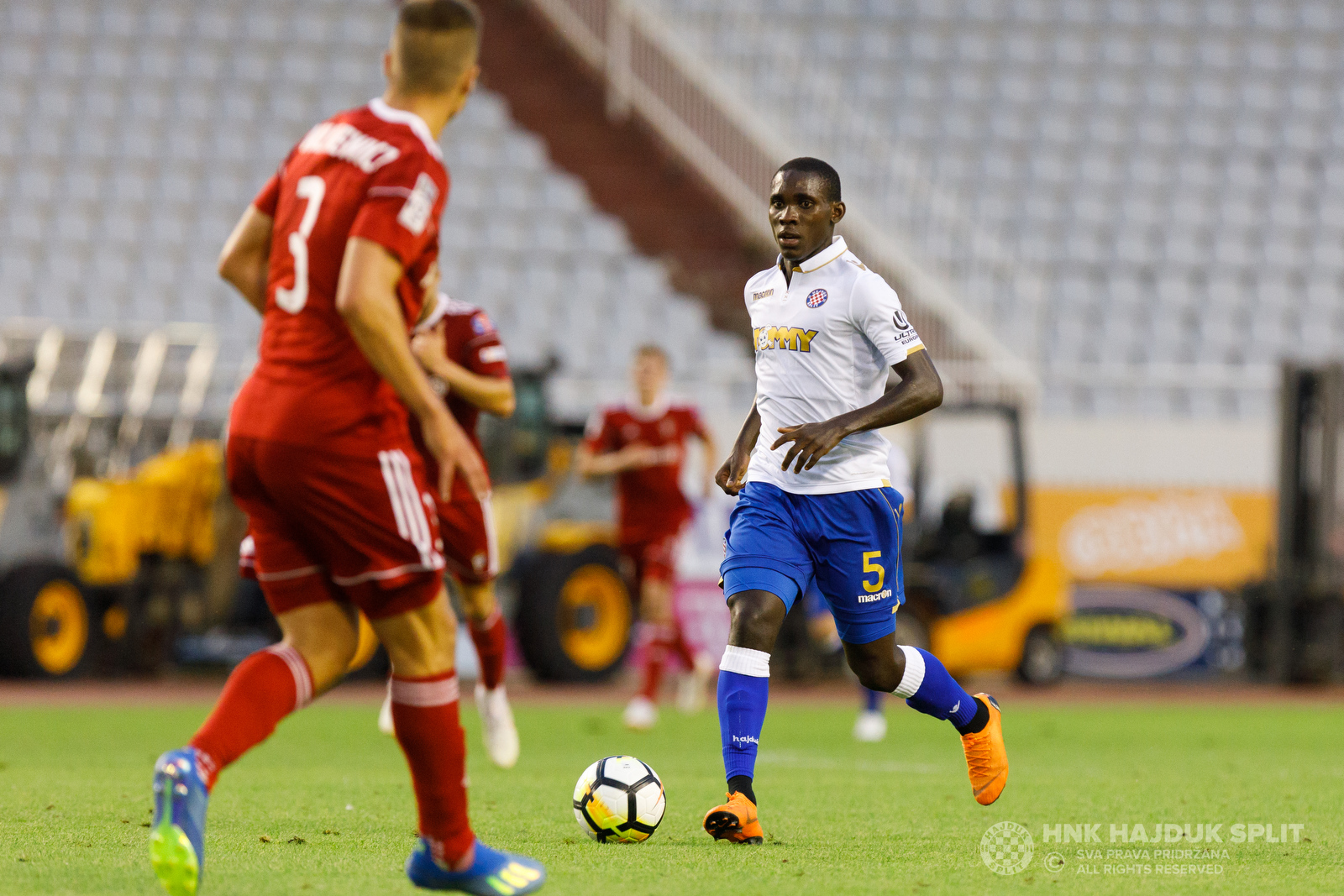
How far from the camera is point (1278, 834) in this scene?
5766 mm

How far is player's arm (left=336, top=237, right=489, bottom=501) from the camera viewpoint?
3.88 metres

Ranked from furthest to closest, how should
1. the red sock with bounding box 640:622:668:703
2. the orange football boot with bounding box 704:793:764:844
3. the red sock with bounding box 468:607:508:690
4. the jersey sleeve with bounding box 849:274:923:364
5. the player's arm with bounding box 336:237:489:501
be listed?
the red sock with bounding box 640:622:668:703
the red sock with bounding box 468:607:508:690
the jersey sleeve with bounding box 849:274:923:364
the orange football boot with bounding box 704:793:764:844
the player's arm with bounding box 336:237:489:501

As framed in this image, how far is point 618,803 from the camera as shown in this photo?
5488 mm

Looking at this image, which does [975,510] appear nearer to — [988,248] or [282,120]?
[988,248]

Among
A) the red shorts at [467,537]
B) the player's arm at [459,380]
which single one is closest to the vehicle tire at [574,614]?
the red shorts at [467,537]

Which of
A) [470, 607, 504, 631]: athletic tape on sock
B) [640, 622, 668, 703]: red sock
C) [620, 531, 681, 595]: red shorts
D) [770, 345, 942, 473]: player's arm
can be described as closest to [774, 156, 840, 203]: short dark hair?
[770, 345, 942, 473]: player's arm

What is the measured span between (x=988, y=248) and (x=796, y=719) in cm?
934

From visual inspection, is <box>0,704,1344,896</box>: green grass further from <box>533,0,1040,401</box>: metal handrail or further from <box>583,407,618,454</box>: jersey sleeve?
<box>533,0,1040,401</box>: metal handrail

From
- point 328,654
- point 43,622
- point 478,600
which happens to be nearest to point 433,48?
point 328,654

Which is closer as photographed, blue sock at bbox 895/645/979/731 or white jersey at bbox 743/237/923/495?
white jersey at bbox 743/237/923/495

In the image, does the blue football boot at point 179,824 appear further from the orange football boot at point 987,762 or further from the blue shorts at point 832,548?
the orange football boot at point 987,762

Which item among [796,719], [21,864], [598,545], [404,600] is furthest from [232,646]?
[404,600]

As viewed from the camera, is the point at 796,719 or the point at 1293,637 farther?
the point at 1293,637

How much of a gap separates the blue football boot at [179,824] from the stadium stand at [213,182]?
1358cm
